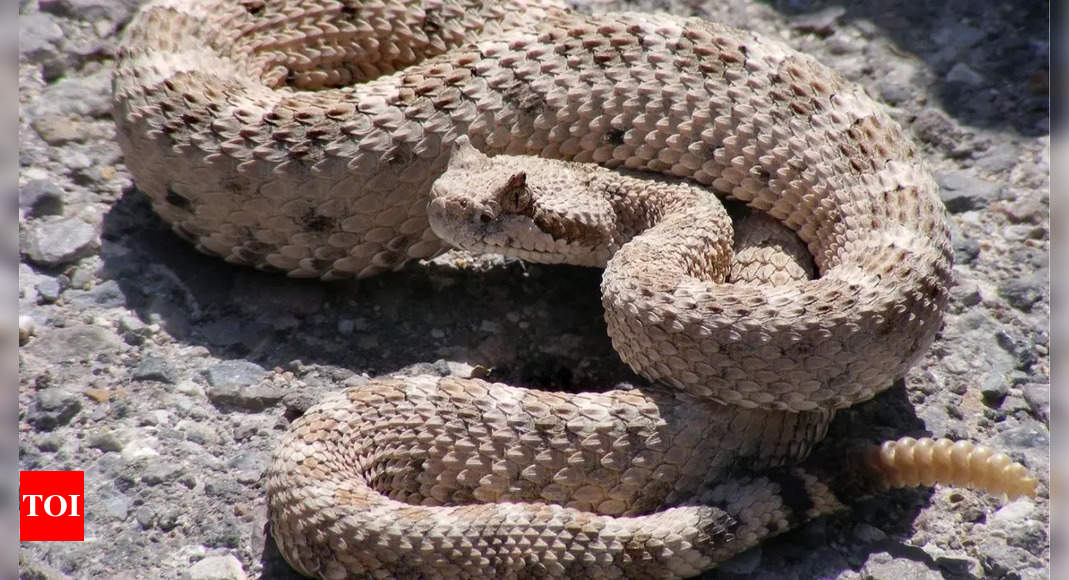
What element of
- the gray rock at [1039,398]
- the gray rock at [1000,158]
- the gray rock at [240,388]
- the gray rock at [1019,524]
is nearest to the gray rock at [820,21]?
the gray rock at [1000,158]

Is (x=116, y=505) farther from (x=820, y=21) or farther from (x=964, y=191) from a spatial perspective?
(x=820, y=21)

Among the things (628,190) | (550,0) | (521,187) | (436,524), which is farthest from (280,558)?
(550,0)

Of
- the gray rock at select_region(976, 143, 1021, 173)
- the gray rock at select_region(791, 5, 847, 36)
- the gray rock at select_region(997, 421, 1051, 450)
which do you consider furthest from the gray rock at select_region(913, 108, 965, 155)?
the gray rock at select_region(997, 421, 1051, 450)

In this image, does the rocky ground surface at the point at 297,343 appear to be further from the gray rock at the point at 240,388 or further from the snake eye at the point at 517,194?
the snake eye at the point at 517,194

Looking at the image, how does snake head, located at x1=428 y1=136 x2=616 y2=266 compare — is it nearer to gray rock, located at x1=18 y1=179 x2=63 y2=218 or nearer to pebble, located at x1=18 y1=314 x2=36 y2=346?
pebble, located at x1=18 y1=314 x2=36 y2=346

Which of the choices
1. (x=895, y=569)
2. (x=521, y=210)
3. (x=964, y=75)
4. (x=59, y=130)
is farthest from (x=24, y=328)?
(x=964, y=75)

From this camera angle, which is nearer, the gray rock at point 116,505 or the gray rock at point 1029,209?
the gray rock at point 116,505
